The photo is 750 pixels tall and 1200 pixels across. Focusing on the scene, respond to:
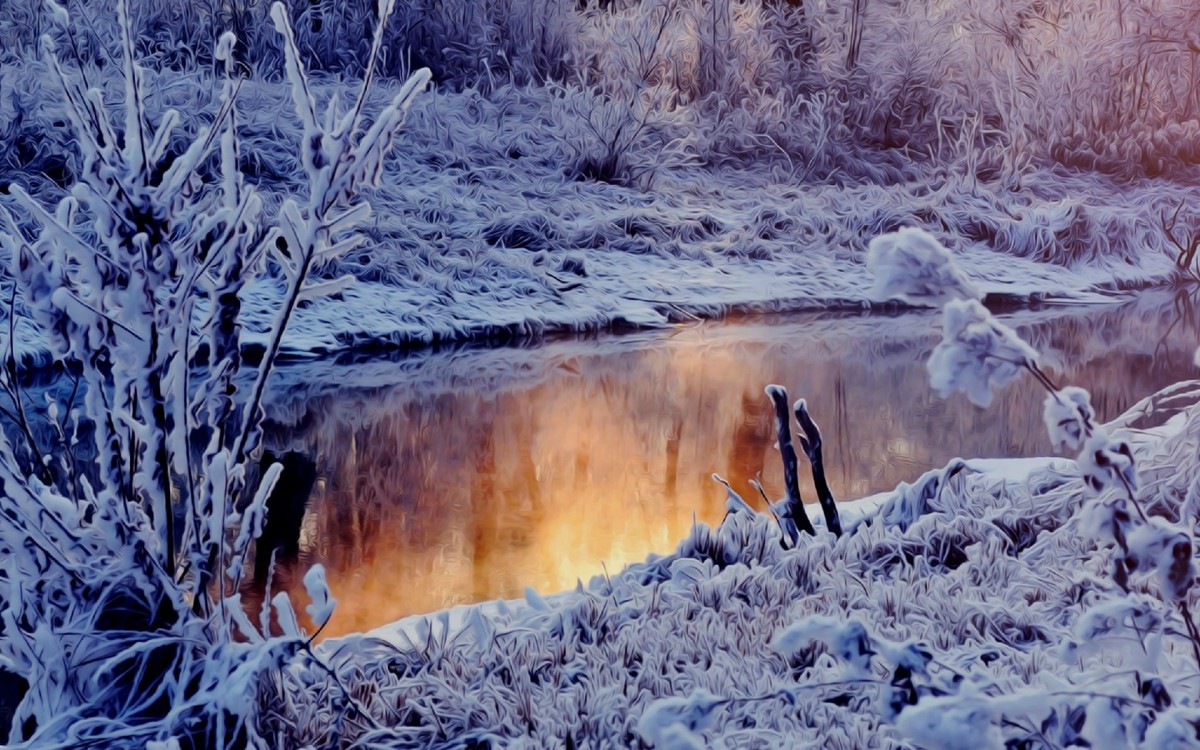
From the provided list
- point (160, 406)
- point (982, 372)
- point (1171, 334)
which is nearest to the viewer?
point (982, 372)

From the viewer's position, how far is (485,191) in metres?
4.39

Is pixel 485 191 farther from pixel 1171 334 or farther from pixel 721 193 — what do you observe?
pixel 1171 334

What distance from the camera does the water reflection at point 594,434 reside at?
195cm

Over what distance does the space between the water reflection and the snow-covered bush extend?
0.65 metres

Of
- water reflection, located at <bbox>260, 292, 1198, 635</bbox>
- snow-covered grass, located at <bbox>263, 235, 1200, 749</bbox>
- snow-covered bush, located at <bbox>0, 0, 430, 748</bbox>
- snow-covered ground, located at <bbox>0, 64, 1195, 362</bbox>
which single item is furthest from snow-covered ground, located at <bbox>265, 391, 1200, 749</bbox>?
snow-covered ground, located at <bbox>0, 64, 1195, 362</bbox>

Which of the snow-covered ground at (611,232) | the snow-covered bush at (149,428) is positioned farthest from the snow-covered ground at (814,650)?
the snow-covered ground at (611,232)

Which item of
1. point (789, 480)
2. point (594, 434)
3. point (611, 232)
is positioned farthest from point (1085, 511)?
point (611, 232)

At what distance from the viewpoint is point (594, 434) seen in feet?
8.75

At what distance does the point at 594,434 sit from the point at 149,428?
1729 mm

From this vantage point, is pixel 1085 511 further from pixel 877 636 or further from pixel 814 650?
pixel 814 650

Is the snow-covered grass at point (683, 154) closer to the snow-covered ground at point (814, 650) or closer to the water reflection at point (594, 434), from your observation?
the water reflection at point (594, 434)

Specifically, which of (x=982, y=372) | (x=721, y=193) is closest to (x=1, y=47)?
(x=721, y=193)

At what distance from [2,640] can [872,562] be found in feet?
2.92

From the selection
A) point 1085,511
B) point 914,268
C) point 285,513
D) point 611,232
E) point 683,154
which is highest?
point 914,268
